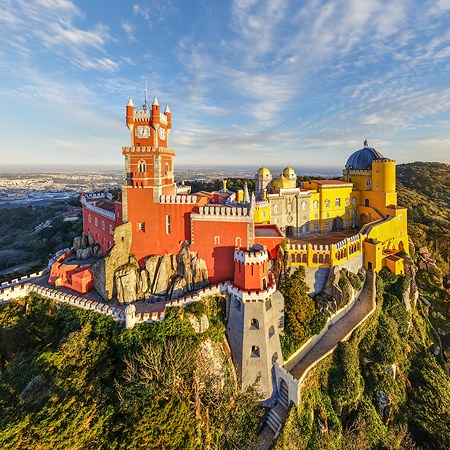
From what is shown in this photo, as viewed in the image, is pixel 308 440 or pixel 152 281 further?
pixel 152 281

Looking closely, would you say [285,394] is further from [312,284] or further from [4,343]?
[4,343]

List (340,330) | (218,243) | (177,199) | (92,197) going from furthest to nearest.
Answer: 1. (92,197)
2. (340,330)
3. (177,199)
4. (218,243)

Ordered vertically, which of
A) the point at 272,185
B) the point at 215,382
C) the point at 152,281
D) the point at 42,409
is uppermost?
the point at 272,185

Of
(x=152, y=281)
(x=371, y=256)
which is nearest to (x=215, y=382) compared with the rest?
(x=152, y=281)

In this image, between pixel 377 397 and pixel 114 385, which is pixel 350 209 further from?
pixel 114 385

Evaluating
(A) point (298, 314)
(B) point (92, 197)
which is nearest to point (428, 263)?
(A) point (298, 314)

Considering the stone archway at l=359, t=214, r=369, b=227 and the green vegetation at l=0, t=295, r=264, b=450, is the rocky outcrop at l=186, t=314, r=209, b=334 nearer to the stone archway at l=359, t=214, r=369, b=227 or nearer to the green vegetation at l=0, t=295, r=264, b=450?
the green vegetation at l=0, t=295, r=264, b=450

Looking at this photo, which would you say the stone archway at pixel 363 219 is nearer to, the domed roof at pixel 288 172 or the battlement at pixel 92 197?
the domed roof at pixel 288 172
